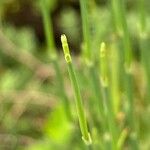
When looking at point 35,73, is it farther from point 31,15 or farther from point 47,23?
point 47,23

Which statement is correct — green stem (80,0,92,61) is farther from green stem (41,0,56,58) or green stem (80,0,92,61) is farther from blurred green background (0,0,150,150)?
blurred green background (0,0,150,150)

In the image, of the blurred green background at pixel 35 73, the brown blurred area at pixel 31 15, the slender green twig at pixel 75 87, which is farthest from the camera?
the brown blurred area at pixel 31 15

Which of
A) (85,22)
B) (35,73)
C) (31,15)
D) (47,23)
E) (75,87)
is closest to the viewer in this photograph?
(75,87)

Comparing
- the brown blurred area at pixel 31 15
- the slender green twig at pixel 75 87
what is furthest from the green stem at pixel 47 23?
the brown blurred area at pixel 31 15

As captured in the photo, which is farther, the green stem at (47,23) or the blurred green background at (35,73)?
the blurred green background at (35,73)

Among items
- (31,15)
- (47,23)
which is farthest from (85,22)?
(31,15)

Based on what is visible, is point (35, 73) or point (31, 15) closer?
point (35, 73)

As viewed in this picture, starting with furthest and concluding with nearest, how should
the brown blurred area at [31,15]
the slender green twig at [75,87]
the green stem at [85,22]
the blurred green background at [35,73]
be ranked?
1. the brown blurred area at [31,15]
2. the blurred green background at [35,73]
3. the green stem at [85,22]
4. the slender green twig at [75,87]

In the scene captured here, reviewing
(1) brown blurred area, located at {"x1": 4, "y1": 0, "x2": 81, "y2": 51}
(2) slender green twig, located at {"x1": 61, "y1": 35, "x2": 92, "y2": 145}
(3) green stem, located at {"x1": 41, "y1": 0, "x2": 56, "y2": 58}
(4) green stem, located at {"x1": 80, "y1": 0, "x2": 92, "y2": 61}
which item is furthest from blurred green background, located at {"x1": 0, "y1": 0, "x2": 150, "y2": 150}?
(2) slender green twig, located at {"x1": 61, "y1": 35, "x2": 92, "y2": 145}

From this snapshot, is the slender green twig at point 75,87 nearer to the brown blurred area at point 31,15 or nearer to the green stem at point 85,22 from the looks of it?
the green stem at point 85,22
